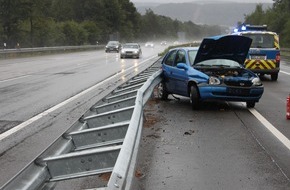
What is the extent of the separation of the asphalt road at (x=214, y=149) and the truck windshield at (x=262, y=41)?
8791mm

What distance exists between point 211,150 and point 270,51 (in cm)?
1369

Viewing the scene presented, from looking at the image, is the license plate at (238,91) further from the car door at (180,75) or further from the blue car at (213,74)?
the car door at (180,75)

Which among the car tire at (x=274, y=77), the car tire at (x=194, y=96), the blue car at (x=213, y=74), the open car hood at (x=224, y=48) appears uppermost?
the open car hood at (x=224, y=48)

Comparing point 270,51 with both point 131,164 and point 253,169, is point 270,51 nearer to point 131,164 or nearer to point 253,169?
point 253,169

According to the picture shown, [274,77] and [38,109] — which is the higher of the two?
[38,109]

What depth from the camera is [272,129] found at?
8992mm

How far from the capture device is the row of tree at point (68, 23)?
6203 cm

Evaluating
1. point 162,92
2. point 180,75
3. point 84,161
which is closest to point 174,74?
point 180,75

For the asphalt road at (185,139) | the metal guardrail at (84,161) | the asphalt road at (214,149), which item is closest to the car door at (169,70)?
the asphalt road at (185,139)

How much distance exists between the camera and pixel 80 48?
6744cm

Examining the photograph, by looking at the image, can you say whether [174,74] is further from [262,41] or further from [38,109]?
[262,41]

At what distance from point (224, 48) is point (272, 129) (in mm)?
3702

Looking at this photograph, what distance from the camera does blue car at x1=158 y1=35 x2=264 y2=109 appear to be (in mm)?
11117

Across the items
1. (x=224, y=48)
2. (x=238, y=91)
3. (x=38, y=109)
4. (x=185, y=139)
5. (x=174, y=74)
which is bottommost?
(x=38, y=109)
